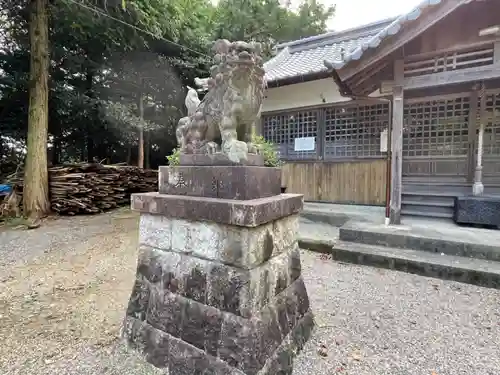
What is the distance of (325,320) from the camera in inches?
92.4

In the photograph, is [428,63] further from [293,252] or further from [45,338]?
[45,338]

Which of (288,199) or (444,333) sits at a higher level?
(288,199)

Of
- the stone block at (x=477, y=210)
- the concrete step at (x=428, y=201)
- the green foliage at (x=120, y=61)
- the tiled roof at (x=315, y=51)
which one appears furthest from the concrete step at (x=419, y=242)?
the tiled roof at (x=315, y=51)

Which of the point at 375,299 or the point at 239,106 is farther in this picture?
the point at 375,299

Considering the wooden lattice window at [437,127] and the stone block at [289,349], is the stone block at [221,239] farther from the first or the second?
the wooden lattice window at [437,127]

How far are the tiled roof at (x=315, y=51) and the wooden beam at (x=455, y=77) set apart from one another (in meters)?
2.43

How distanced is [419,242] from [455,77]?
2281 millimetres

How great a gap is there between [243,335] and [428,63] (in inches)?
176

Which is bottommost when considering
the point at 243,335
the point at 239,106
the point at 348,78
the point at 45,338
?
the point at 45,338

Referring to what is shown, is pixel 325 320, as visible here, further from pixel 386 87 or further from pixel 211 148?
pixel 386 87

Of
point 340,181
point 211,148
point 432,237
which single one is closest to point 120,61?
point 340,181

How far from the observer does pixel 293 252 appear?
81.9 inches

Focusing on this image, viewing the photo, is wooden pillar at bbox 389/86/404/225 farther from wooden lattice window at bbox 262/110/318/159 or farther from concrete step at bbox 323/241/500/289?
wooden lattice window at bbox 262/110/318/159

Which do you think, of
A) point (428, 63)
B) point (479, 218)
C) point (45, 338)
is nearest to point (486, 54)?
point (428, 63)
